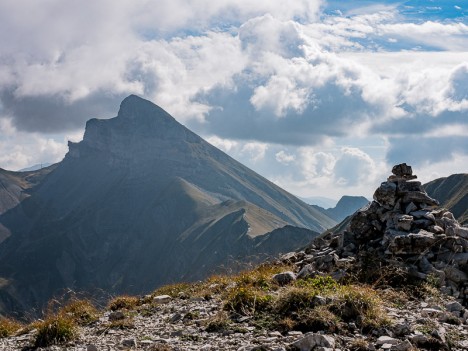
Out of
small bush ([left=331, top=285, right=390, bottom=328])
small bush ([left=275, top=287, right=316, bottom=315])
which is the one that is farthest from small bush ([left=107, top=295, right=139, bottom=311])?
small bush ([left=331, top=285, right=390, bottom=328])

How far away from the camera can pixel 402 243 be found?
714 inches

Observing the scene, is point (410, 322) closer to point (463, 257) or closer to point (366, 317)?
point (366, 317)

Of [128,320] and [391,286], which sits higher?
[391,286]

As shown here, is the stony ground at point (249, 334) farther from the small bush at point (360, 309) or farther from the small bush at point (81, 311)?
the small bush at point (81, 311)

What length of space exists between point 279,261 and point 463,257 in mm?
8103

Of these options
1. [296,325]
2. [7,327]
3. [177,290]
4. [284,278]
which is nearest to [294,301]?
[296,325]

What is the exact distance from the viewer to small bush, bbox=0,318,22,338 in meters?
16.4

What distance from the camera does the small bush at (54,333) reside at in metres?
13.8

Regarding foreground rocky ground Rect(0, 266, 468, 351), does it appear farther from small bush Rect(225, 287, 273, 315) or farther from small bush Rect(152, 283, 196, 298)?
small bush Rect(152, 283, 196, 298)

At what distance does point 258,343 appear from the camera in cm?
1209

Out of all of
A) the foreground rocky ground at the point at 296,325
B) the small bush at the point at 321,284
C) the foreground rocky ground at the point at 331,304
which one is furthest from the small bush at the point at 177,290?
the small bush at the point at 321,284

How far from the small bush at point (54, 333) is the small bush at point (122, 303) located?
14.4 feet

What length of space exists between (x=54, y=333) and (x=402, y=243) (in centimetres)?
1215

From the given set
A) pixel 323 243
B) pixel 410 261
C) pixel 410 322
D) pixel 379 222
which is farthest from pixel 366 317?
pixel 323 243
